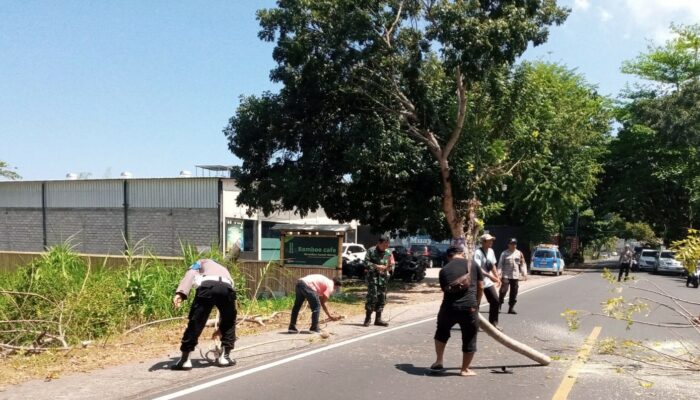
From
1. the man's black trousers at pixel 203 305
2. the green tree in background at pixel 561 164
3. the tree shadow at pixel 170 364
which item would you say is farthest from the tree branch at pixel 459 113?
the tree shadow at pixel 170 364

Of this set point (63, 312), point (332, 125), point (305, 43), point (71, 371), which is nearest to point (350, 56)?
point (305, 43)

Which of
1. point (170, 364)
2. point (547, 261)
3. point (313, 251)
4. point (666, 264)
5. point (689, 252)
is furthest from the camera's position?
point (666, 264)

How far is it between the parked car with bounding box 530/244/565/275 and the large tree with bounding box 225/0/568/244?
49.9 ft

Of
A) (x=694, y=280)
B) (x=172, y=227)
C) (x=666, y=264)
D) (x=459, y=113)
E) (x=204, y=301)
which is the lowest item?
(x=666, y=264)

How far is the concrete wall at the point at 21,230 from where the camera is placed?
1394 inches

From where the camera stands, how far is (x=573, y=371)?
25.5 feet

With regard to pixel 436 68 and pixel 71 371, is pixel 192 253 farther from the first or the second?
pixel 436 68

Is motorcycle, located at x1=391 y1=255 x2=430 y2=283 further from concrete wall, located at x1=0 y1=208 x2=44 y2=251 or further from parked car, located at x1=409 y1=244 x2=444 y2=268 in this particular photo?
concrete wall, located at x1=0 y1=208 x2=44 y2=251

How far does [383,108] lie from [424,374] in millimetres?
12157

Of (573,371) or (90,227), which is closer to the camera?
(573,371)

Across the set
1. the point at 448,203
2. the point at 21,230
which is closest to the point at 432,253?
the point at 448,203

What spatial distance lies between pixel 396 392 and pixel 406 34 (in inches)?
521

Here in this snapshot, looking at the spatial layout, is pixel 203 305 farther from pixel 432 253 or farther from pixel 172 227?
pixel 432 253

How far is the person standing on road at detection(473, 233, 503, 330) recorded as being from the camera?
10695mm
